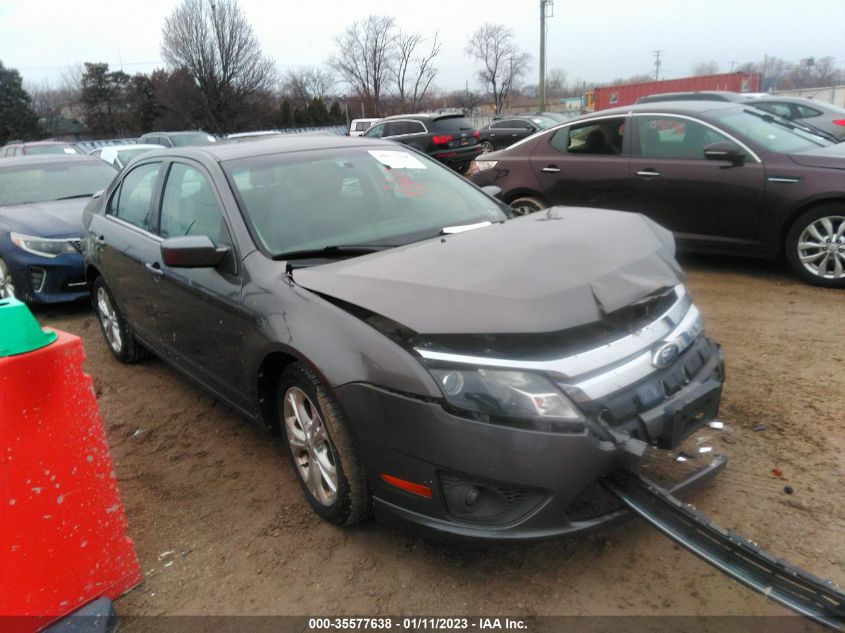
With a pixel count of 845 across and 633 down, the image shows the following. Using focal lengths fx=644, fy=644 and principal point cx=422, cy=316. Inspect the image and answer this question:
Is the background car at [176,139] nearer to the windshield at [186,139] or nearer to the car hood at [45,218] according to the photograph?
the windshield at [186,139]

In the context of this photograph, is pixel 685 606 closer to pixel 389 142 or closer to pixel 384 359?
pixel 384 359

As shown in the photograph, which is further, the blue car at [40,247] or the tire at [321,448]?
the blue car at [40,247]

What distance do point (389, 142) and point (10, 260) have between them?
4421 millimetres

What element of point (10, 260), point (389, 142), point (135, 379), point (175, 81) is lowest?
point (135, 379)

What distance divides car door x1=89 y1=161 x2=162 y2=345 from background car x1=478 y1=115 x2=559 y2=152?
15342mm

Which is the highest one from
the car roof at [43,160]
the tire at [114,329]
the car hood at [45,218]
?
the car roof at [43,160]

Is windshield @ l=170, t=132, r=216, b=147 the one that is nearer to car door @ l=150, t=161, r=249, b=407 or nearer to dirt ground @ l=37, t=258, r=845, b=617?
car door @ l=150, t=161, r=249, b=407

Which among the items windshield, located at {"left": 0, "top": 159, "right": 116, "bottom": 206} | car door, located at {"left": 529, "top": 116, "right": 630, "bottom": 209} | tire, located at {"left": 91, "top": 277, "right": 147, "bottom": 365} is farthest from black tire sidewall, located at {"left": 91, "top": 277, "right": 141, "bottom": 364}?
car door, located at {"left": 529, "top": 116, "right": 630, "bottom": 209}

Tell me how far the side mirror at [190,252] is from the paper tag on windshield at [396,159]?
1.22 metres

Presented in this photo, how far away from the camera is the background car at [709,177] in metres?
5.38

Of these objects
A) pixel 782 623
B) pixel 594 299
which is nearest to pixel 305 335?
pixel 594 299

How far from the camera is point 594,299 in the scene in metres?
2.29

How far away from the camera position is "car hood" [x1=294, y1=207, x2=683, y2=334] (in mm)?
2213

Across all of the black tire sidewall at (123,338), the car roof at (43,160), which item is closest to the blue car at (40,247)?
the car roof at (43,160)
